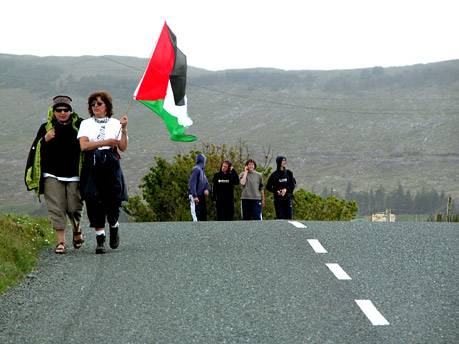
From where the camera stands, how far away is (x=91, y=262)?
30.7ft

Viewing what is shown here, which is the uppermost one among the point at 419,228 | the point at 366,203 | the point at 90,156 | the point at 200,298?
the point at 90,156

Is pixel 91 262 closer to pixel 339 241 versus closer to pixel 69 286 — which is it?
pixel 69 286

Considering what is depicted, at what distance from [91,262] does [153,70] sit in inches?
192

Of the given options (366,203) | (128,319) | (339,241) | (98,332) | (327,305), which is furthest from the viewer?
(366,203)

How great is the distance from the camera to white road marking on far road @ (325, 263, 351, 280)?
8273mm

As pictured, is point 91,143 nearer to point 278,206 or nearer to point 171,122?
point 171,122

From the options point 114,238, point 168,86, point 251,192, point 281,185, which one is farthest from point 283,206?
point 114,238

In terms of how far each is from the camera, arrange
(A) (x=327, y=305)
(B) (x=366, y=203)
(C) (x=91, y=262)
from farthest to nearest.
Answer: (B) (x=366, y=203)
(C) (x=91, y=262)
(A) (x=327, y=305)

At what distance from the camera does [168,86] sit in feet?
46.5

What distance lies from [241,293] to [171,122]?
7221 millimetres

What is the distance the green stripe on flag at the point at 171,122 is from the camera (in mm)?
13742

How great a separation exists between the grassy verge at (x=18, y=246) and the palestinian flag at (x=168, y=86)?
7.81 ft

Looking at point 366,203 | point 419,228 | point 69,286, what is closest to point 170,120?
point 419,228

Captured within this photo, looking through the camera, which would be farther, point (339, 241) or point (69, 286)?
point (339, 241)
